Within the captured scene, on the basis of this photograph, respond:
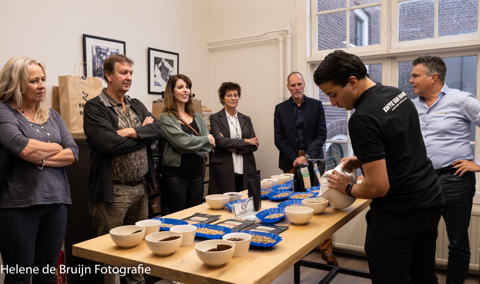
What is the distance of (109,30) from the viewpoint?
11.9 ft

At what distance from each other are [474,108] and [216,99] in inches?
122

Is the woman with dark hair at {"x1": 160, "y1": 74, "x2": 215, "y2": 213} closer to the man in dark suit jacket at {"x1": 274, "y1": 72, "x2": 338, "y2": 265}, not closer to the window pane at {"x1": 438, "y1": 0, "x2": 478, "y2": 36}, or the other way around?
the man in dark suit jacket at {"x1": 274, "y1": 72, "x2": 338, "y2": 265}

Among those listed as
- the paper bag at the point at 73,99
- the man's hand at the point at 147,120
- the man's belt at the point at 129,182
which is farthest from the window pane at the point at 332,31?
the man's belt at the point at 129,182

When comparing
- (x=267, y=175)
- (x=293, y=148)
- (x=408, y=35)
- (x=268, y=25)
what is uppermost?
(x=268, y=25)

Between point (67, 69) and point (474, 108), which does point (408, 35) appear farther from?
point (67, 69)

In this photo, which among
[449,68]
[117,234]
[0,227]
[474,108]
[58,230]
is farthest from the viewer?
[449,68]

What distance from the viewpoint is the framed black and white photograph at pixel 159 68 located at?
4078 millimetres

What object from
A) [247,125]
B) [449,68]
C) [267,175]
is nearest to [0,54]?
[247,125]

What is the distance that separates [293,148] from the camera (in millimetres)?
3686

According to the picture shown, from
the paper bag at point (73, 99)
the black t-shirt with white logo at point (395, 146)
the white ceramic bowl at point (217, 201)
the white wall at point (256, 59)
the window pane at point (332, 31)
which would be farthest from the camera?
the white wall at point (256, 59)

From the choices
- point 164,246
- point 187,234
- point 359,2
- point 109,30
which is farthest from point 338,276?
point 109,30

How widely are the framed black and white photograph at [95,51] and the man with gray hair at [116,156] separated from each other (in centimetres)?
105

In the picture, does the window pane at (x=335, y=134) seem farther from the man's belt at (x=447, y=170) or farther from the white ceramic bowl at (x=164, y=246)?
the white ceramic bowl at (x=164, y=246)

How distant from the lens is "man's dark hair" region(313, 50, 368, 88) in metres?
1.51
